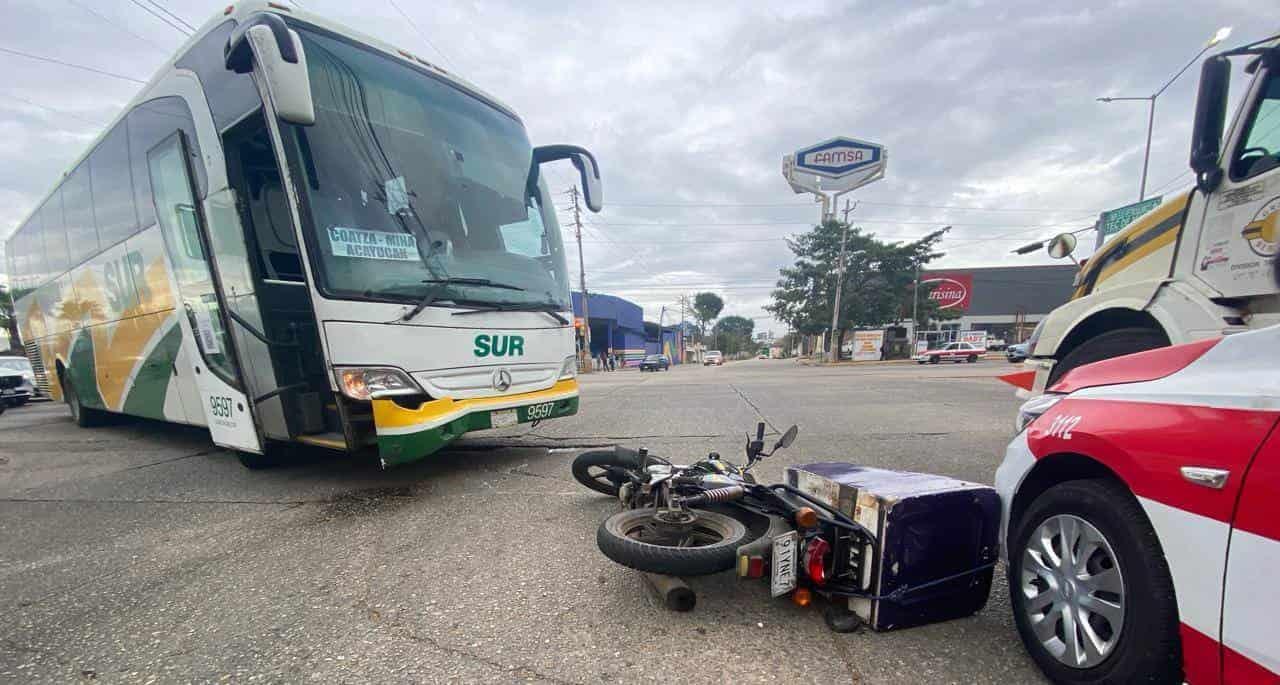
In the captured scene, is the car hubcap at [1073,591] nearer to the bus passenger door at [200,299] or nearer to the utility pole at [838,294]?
the bus passenger door at [200,299]

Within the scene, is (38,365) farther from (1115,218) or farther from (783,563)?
(1115,218)

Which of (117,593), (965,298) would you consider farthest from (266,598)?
(965,298)

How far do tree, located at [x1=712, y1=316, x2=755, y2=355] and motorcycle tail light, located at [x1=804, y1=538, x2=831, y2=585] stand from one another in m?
99.5

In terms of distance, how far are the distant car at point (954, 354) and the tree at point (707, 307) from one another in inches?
2333

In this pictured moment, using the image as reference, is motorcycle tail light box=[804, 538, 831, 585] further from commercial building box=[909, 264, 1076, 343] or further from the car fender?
commercial building box=[909, 264, 1076, 343]

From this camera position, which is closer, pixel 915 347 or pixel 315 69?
pixel 315 69

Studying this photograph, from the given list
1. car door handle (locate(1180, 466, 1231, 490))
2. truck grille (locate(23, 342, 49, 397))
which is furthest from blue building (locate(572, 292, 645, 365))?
car door handle (locate(1180, 466, 1231, 490))

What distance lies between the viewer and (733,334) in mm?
114562

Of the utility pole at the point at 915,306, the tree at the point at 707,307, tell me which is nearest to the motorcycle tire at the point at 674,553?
the utility pole at the point at 915,306

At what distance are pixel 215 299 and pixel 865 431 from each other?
272 inches

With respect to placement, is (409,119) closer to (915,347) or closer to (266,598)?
(266,598)

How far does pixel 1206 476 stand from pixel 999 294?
195 feet

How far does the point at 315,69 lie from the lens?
3598 millimetres

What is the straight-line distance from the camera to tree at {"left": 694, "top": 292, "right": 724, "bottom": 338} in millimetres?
95562
